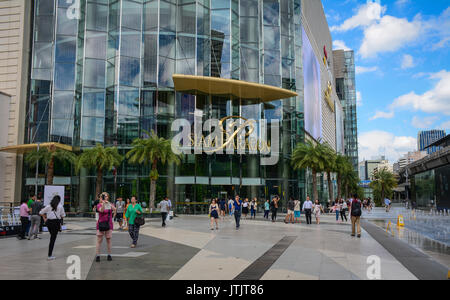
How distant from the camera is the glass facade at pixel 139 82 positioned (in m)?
41.0

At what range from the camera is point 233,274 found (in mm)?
8695

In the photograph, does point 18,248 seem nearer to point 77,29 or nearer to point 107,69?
point 107,69

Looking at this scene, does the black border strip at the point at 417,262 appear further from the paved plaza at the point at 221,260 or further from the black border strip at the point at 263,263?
the black border strip at the point at 263,263

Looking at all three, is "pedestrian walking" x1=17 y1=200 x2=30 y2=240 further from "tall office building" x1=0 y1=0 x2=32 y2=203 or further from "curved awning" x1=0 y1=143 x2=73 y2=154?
"tall office building" x1=0 y1=0 x2=32 y2=203

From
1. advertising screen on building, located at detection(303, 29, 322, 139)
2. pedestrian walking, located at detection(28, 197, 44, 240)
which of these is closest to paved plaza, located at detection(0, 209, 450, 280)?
pedestrian walking, located at detection(28, 197, 44, 240)

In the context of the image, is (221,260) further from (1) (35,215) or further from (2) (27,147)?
(2) (27,147)

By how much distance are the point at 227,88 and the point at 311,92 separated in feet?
85.6

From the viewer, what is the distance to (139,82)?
41.2 m

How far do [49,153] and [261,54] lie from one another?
2647 centimetres

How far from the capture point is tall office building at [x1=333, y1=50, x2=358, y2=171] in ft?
477

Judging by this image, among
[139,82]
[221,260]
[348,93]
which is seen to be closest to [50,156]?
[139,82]

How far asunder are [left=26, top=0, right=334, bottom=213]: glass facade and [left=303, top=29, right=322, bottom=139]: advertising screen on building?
16601 millimetres
